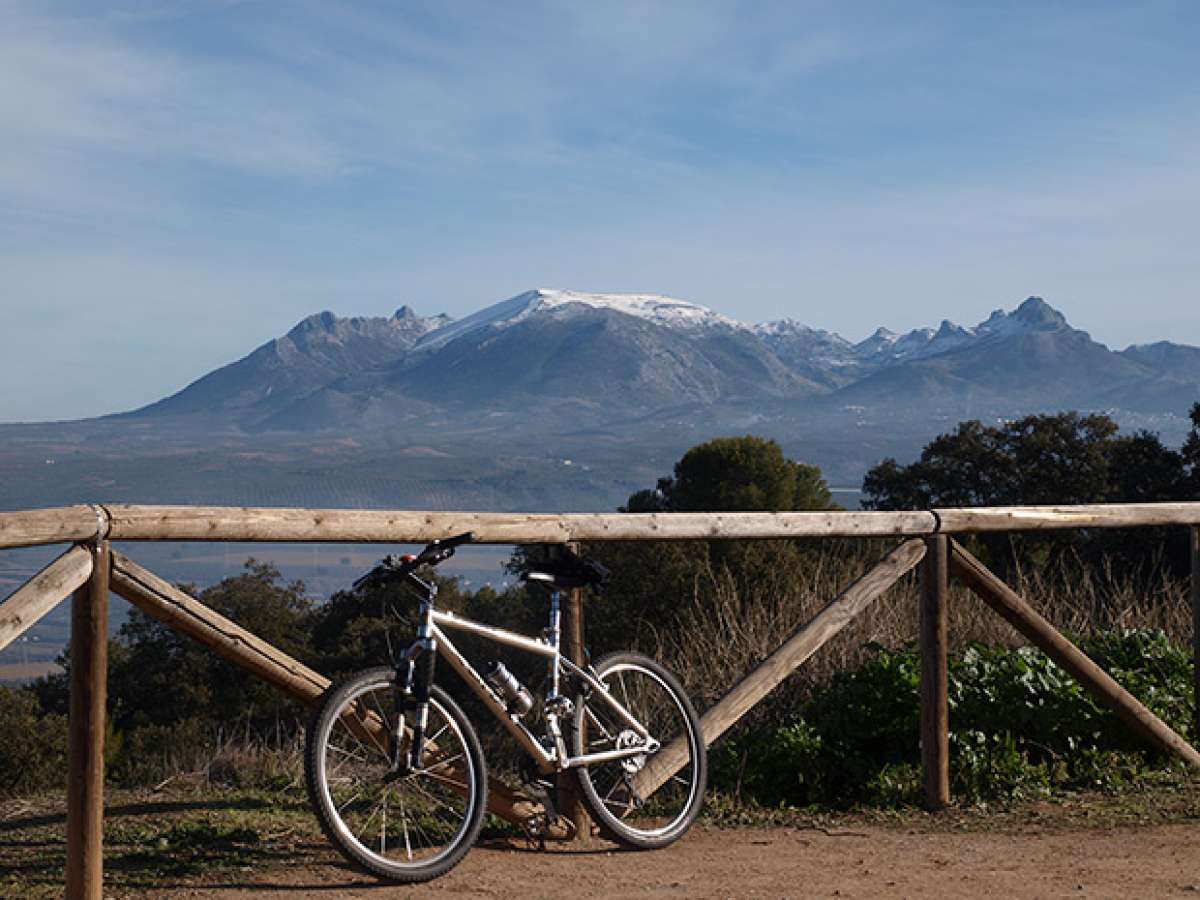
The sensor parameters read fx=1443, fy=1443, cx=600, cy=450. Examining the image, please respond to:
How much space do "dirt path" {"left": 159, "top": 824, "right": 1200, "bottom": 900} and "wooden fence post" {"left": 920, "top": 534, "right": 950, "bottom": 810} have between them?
0.42 meters

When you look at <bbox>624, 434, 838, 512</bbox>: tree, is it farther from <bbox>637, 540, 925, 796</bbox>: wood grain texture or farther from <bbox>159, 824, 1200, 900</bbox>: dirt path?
<bbox>159, 824, 1200, 900</bbox>: dirt path

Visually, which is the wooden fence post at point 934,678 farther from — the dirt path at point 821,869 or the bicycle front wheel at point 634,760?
the bicycle front wheel at point 634,760

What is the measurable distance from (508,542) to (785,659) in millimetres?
1560

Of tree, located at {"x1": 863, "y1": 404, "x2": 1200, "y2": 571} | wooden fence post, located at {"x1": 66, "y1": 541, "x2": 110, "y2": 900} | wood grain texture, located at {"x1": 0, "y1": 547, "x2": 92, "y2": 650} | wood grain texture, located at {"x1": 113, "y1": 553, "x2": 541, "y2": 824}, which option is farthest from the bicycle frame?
tree, located at {"x1": 863, "y1": 404, "x2": 1200, "y2": 571}

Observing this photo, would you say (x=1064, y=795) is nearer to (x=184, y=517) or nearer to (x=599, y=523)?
(x=599, y=523)

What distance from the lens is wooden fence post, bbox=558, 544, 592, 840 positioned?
554 cm

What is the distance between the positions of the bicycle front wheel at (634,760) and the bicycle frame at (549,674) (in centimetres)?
4

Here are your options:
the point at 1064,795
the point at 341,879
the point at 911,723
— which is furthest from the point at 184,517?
the point at 1064,795

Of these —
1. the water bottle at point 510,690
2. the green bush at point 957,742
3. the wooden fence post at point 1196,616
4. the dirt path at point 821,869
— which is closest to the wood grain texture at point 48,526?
the dirt path at point 821,869

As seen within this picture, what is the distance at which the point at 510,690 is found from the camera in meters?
5.25

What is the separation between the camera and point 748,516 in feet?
19.4

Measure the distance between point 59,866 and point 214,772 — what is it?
79.0 inches

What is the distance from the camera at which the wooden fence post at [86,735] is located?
443 centimetres

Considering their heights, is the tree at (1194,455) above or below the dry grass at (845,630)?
above
